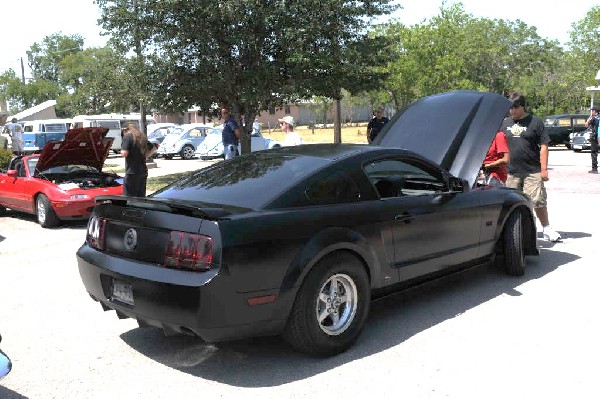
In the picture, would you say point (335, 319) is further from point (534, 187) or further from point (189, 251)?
point (534, 187)

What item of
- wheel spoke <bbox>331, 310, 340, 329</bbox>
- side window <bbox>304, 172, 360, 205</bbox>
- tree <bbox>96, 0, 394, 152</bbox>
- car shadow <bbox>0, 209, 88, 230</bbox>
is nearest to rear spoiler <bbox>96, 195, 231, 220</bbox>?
side window <bbox>304, 172, 360, 205</bbox>

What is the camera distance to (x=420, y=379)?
3752 mm

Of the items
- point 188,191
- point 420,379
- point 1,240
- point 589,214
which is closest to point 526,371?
point 420,379

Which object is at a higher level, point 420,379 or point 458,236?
point 458,236

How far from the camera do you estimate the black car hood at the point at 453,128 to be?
6.61 m

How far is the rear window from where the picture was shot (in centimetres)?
421

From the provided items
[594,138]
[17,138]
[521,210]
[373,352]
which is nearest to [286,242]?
[373,352]

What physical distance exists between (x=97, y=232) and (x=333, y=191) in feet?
5.79

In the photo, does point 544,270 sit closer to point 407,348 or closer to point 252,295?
point 407,348

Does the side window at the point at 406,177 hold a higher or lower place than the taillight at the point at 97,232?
higher

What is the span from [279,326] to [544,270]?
148 inches

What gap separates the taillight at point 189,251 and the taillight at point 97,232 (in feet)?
2.62

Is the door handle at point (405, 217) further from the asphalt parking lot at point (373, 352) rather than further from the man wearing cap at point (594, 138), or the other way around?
the man wearing cap at point (594, 138)

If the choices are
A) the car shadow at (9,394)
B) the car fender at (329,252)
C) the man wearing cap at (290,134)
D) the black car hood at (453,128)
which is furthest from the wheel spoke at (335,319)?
the man wearing cap at (290,134)
